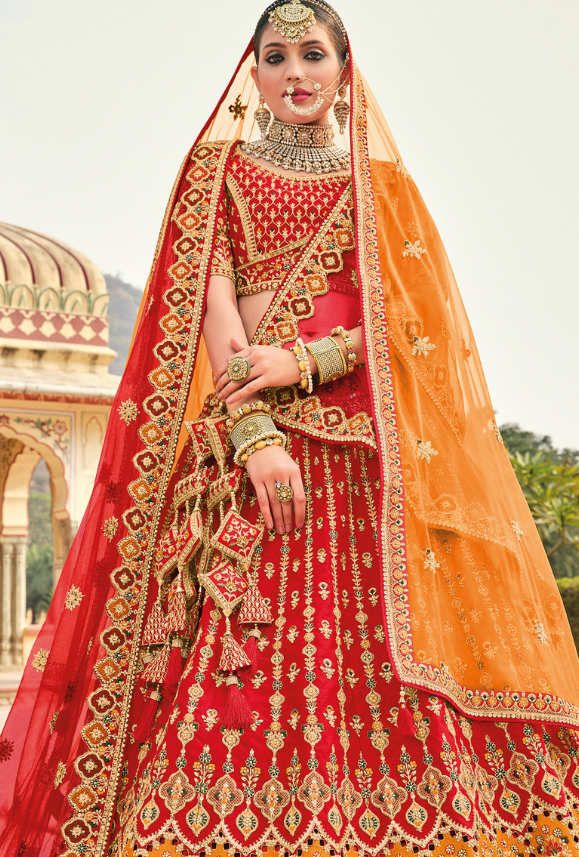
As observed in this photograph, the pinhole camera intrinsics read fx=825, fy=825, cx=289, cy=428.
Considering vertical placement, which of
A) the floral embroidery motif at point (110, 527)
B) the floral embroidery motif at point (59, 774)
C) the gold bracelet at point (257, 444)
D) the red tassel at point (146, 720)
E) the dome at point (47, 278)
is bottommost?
the floral embroidery motif at point (59, 774)

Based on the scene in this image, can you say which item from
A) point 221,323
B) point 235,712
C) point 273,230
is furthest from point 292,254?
point 235,712

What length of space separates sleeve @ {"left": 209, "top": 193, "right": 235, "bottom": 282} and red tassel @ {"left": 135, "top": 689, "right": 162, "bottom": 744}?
0.85m

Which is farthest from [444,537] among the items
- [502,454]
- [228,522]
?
[228,522]

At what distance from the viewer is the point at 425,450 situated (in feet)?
5.15

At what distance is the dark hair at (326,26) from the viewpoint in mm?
1843

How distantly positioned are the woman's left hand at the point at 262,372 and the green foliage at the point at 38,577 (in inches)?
709

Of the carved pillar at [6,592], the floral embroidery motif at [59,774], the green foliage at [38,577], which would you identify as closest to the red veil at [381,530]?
the floral embroidery motif at [59,774]

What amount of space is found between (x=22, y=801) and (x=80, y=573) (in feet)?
1.35

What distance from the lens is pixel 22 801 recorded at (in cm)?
147

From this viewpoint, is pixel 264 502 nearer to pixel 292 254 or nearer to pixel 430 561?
pixel 430 561

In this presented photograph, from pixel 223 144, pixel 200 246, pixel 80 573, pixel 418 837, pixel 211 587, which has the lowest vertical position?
pixel 418 837

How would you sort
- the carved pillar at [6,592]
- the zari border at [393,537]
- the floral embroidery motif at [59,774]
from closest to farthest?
the zari border at [393,537]
the floral embroidery motif at [59,774]
the carved pillar at [6,592]

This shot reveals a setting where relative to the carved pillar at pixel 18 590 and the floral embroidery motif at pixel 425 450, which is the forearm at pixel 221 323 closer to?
the floral embroidery motif at pixel 425 450

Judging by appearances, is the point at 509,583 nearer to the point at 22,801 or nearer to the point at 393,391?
the point at 393,391
